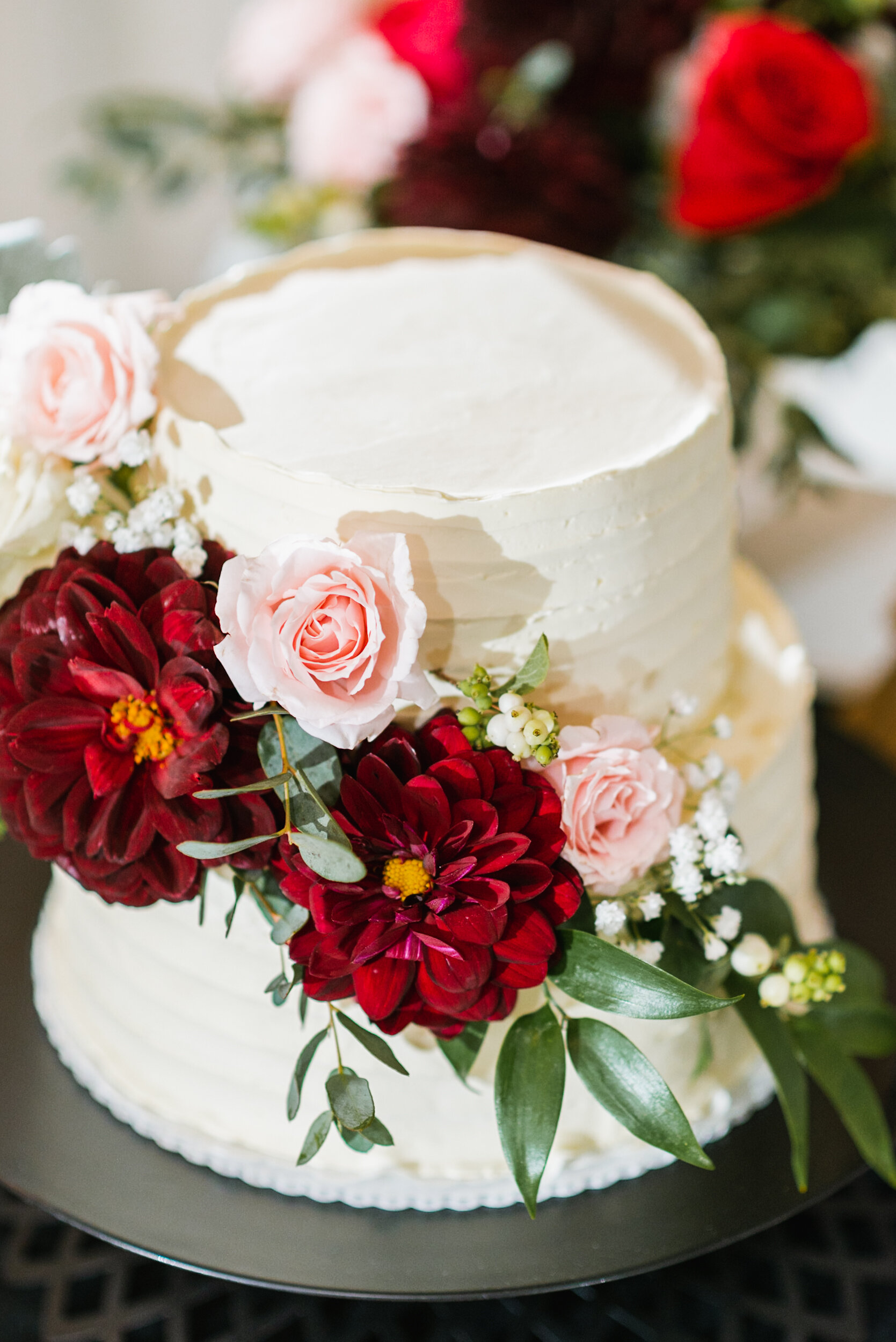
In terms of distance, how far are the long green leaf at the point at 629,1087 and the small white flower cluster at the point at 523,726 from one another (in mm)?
210

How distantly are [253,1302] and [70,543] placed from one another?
0.63 m

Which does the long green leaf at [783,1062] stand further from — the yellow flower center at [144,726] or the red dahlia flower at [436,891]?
the yellow flower center at [144,726]

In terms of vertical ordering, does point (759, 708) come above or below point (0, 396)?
below

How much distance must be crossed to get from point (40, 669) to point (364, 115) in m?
1.03

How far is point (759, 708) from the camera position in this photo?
3.27ft

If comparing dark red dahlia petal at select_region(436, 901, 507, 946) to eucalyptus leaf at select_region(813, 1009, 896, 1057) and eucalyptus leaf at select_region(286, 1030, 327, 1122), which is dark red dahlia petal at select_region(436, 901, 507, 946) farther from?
eucalyptus leaf at select_region(813, 1009, 896, 1057)

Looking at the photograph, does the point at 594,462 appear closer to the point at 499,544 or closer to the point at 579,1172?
the point at 499,544

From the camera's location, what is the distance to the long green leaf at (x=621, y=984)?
0.71 m

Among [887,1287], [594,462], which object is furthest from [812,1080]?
[594,462]

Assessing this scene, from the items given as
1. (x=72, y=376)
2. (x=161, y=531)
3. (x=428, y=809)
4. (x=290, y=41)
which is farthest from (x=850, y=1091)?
(x=290, y=41)

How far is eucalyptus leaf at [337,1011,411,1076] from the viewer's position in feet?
2.41

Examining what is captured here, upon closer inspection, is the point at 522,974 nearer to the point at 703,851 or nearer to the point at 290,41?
the point at 703,851

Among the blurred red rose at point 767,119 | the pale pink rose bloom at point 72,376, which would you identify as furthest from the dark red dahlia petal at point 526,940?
the blurred red rose at point 767,119

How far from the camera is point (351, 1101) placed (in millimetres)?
726
